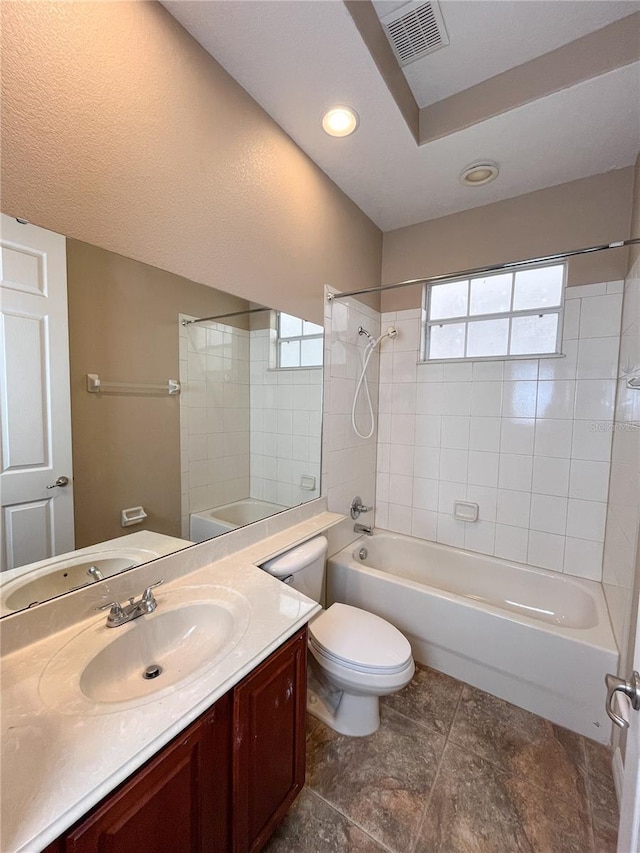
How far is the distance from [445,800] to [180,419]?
174 cm

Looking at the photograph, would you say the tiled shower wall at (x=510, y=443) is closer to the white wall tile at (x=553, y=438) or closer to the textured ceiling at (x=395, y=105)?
the white wall tile at (x=553, y=438)

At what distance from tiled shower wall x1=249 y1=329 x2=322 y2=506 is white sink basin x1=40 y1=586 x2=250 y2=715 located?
24.5 inches

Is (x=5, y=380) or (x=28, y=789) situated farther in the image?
(x=5, y=380)

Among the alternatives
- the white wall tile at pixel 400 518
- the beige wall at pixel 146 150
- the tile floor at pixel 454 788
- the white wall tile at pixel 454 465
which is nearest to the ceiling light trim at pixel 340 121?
the beige wall at pixel 146 150

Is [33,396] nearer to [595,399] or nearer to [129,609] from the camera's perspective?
[129,609]

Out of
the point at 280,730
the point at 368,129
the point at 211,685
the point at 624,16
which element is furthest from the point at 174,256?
the point at 624,16

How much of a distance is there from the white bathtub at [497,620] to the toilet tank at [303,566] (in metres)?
0.41

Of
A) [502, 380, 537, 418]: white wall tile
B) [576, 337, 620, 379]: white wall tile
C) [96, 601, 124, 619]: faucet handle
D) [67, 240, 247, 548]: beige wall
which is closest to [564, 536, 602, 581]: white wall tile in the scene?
[502, 380, 537, 418]: white wall tile

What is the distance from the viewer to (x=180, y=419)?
133 centimetres

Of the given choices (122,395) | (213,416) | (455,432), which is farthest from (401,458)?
(122,395)

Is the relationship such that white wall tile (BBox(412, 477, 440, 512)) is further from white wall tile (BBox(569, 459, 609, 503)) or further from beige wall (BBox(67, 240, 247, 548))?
beige wall (BBox(67, 240, 247, 548))

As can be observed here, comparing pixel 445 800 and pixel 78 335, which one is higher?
pixel 78 335

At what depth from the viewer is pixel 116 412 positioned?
43.8 inches

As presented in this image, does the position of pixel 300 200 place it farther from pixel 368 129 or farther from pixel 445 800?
pixel 445 800
